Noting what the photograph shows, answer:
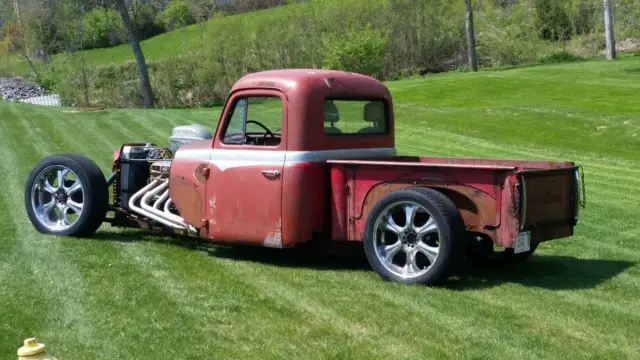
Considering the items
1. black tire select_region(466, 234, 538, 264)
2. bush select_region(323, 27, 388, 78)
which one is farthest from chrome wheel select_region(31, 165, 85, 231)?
bush select_region(323, 27, 388, 78)

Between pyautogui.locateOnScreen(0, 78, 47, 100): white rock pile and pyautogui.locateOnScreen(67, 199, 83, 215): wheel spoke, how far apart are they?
48612 mm

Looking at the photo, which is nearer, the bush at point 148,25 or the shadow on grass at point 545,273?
the shadow on grass at point 545,273

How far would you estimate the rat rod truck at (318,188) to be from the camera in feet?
22.9

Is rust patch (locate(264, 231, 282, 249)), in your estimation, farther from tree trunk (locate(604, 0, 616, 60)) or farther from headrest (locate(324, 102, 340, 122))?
tree trunk (locate(604, 0, 616, 60))

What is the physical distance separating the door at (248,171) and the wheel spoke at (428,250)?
1441 mm

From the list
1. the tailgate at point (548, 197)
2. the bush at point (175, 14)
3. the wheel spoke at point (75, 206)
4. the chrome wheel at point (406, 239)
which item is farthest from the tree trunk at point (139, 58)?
the tailgate at point (548, 197)

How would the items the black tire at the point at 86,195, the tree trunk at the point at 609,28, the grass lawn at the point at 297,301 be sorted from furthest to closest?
the tree trunk at the point at 609,28
the black tire at the point at 86,195
the grass lawn at the point at 297,301

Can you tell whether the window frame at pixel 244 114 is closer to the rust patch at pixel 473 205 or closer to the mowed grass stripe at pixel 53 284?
the rust patch at pixel 473 205

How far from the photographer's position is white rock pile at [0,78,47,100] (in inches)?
2242

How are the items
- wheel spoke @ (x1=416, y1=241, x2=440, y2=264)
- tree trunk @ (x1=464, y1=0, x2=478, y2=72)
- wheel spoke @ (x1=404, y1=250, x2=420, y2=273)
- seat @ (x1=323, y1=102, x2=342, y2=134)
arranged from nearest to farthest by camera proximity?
wheel spoke @ (x1=416, y1=241, x2=440, y2=264) < wheel spoke @ (x1=404, y1=250, x2=420, y2=273) < seat @ (x1=323, y1=102, x2=342, y2=134) < tree trunk @ (x1=464, y1=0, x2=478, y2=72)

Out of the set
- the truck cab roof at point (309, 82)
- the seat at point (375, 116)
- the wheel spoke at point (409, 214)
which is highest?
the truck cab roof at point (309, 82)

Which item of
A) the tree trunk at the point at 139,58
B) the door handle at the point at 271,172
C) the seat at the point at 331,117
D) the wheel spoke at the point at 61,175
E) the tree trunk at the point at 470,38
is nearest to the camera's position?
the door handle at the point at 271,172

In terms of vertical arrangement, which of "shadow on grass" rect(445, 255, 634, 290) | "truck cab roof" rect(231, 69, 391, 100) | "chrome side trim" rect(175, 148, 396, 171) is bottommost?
"shadow on grass" rect(445, 255, 634, 290)

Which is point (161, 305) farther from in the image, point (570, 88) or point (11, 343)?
point (570, 88)
